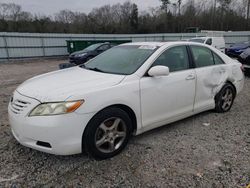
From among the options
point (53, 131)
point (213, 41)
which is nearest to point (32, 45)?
point (213, 41)

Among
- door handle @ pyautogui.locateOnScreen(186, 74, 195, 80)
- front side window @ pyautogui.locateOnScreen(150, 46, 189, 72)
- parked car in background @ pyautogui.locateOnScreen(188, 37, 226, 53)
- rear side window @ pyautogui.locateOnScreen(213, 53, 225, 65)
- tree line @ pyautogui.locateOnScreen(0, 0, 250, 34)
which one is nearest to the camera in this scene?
front side window @ pyautogui.locateOnScreen(150, 46, 189, 72)

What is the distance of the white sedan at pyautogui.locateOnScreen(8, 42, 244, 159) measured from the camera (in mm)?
2182

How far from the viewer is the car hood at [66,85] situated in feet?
7.34

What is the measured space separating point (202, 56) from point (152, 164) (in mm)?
2225

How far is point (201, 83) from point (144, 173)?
1939 millimetres

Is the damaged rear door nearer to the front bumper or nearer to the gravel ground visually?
the gravel ground

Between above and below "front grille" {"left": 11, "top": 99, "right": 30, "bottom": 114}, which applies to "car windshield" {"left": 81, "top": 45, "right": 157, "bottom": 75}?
above

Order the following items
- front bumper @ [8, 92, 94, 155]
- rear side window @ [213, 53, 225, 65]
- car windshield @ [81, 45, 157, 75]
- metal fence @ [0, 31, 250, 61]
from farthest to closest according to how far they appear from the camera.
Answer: metal fence @ [0, 31, 250, 61]
rear side window @ [213, 53, 225, 65]
car windshield @ [81, 45, 157, 75]
front bumper @ [8, 92, 94, 155]

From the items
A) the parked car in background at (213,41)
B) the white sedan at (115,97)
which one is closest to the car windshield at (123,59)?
the white sedan at (115,97)

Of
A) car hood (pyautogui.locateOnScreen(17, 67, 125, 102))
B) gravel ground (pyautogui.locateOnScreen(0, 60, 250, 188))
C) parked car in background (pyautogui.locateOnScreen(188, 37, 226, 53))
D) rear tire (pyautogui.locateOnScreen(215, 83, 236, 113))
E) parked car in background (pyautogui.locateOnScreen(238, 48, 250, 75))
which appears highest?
parked car in background (pyautogui.locateOnScreen(188, 37, 226, 53))

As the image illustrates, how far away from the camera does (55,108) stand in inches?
84.9

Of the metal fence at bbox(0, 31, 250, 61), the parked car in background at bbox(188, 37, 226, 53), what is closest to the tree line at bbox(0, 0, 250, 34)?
the metal fence at bbox(0, 31, 250, 61)

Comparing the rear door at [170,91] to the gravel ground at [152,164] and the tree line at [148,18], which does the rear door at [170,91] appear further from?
the tree line at [148,18]

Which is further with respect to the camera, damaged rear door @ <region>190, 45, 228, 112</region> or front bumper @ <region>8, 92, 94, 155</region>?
damaged rear door @ <region>190, 45, 228, 112</region>
